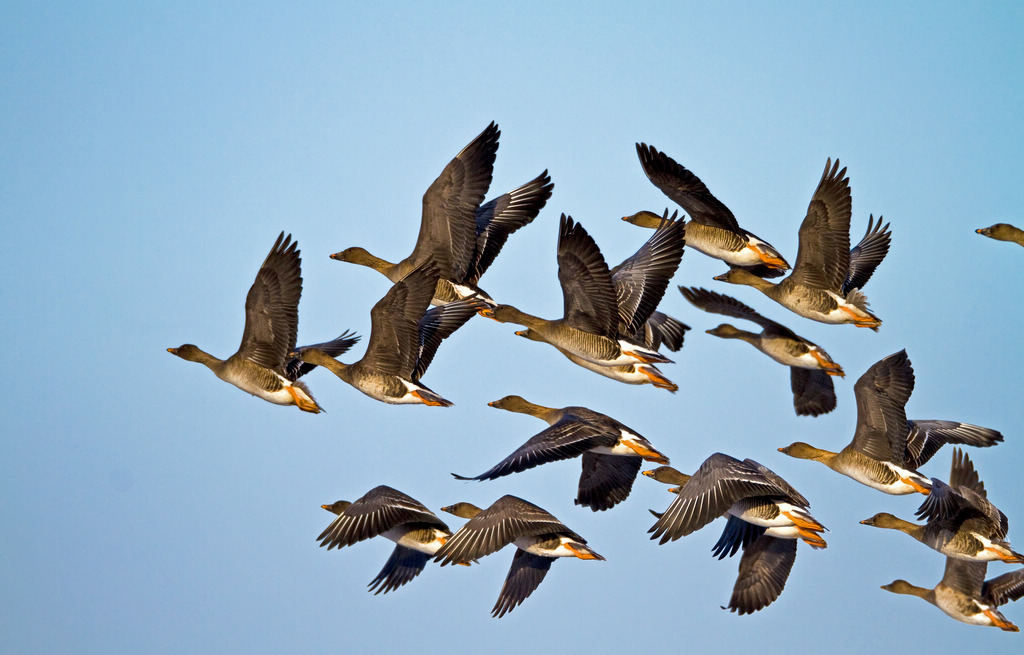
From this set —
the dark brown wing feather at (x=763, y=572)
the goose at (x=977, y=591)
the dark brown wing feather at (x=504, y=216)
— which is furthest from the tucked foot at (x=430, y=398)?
the goose at (x=977, y=591)

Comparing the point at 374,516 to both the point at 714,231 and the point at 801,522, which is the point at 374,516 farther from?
the point at 714,231

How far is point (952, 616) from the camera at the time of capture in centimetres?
2367

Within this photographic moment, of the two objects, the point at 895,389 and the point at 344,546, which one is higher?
the point at 895,389

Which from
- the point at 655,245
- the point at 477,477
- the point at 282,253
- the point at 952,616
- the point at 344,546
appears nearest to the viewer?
the point at 477,477

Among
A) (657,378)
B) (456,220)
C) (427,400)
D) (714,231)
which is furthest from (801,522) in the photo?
(456,220)

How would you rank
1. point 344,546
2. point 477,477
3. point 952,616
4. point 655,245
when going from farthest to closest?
point 952,616, point 655,245, point 344,546, point 477,477

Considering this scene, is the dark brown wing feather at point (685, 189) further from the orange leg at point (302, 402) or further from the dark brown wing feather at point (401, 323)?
the orange leg at point (302, 402)

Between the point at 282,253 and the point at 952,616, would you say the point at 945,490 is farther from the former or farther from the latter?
the point at 282,253

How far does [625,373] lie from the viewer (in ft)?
68.8

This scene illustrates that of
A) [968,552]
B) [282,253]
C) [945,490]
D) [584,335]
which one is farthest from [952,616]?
[282,253]

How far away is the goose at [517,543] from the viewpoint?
1819 centimetres

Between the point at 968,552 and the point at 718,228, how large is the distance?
6.65 m

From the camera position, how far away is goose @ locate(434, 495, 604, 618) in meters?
18.2

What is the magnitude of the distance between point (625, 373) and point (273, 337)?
5.57m
